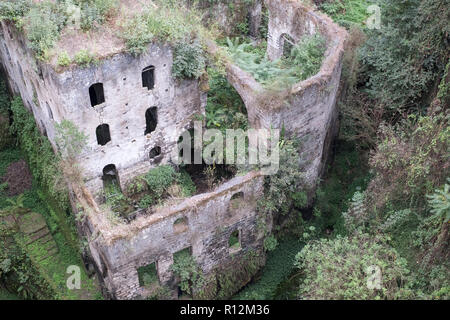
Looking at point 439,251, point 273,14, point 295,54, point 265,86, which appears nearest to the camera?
point 439,251

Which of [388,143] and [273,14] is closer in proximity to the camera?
[388,143]

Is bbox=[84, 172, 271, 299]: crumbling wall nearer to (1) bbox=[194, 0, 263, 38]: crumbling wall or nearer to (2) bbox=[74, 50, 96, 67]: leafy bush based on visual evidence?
(2) bbox=[74, 50, 96, 67]: leafy bush

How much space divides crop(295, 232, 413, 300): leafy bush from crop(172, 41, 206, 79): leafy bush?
7.54 metres

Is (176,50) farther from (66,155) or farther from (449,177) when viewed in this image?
(449,177)

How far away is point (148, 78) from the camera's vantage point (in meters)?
18.9

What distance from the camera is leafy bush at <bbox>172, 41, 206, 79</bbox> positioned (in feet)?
60.5

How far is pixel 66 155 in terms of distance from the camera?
18.4 m

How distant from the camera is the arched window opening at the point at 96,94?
59.4ft

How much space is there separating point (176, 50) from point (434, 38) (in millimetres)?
9572

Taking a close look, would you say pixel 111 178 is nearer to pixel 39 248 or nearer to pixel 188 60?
pixel 39 248

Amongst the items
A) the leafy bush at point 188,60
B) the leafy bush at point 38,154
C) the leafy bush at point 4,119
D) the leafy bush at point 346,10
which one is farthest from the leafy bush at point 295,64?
the leafy bush at point 4,119

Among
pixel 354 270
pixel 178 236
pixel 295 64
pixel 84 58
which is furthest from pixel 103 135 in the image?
pixel 354 270

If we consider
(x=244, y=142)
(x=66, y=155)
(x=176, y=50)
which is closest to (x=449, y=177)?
(x=244, y=142)

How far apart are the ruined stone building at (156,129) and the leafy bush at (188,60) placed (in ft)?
1.14
